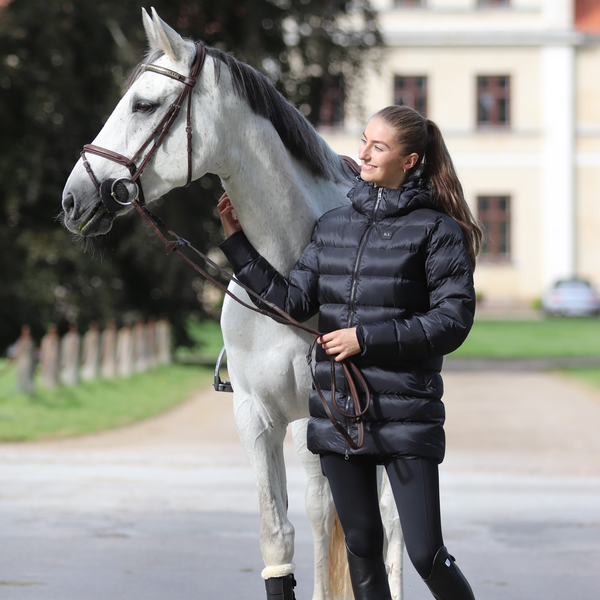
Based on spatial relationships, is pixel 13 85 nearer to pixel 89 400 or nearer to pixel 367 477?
pixel 89 400

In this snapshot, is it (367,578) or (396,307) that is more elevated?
(396,307)

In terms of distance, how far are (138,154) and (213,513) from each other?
3.66 meters

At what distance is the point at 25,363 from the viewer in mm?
11195

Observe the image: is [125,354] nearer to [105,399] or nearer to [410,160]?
[105,399]

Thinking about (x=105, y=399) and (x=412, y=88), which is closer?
(x=105, y=399)

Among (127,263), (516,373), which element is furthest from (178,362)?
(516,373)

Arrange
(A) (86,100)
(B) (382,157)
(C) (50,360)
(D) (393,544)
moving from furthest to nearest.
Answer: (A) (86,100)
(C) (50,360)
(D) (393,544)
(B) (382,157)

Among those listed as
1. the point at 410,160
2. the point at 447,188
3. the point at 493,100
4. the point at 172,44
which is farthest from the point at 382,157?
the point at 493,100

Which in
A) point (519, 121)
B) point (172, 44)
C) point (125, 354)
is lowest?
point (125, 354)

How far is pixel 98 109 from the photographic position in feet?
52.4

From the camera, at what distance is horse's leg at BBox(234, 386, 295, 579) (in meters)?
3.73

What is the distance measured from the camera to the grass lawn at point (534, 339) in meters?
21.1

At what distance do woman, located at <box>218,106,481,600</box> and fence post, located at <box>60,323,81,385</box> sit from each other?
9506 mm

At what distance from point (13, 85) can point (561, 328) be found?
17876mm
